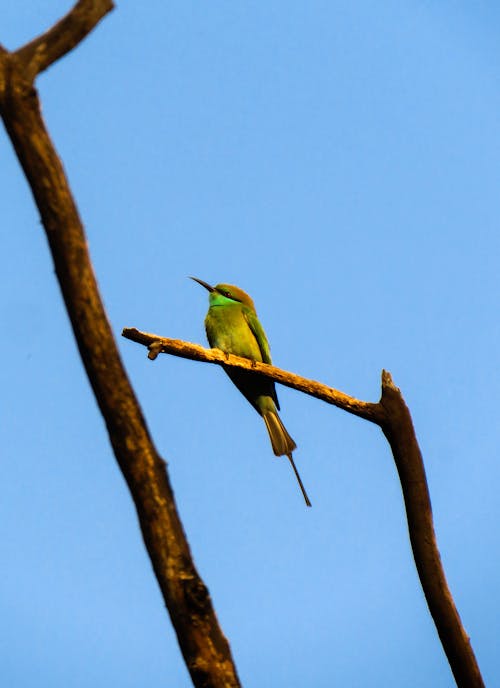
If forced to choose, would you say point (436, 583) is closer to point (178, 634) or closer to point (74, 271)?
point (178, 634)

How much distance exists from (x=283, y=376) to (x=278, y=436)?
3.54 feet

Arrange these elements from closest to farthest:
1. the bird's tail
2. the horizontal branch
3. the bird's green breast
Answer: the horizontal branch
the bird's tail
the bird's green breast

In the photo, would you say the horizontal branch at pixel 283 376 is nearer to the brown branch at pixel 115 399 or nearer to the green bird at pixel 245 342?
the green bird at pixel 245 342

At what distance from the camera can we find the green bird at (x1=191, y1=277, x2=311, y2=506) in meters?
5.23

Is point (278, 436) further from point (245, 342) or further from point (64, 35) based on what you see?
point (64, 35)

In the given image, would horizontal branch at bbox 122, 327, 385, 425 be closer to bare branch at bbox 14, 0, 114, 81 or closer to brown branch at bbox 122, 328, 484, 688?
brown branch at bbox 122, 328, 484, 688

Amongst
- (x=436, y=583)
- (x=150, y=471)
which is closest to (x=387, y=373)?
(x=436, y=583)

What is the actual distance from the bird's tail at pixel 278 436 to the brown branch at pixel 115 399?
247cm

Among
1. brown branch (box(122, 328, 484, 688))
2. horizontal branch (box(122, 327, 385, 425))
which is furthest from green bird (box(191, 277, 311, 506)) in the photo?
brown branch (box(122, 328, 484, 688))

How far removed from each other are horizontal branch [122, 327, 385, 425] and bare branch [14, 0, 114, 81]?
5.12 feet

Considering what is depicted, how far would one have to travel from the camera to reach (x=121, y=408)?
227 centimetres

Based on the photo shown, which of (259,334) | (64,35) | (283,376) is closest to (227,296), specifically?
(259,334)

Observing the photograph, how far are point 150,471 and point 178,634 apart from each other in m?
0.38

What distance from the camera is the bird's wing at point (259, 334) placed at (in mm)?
5715
